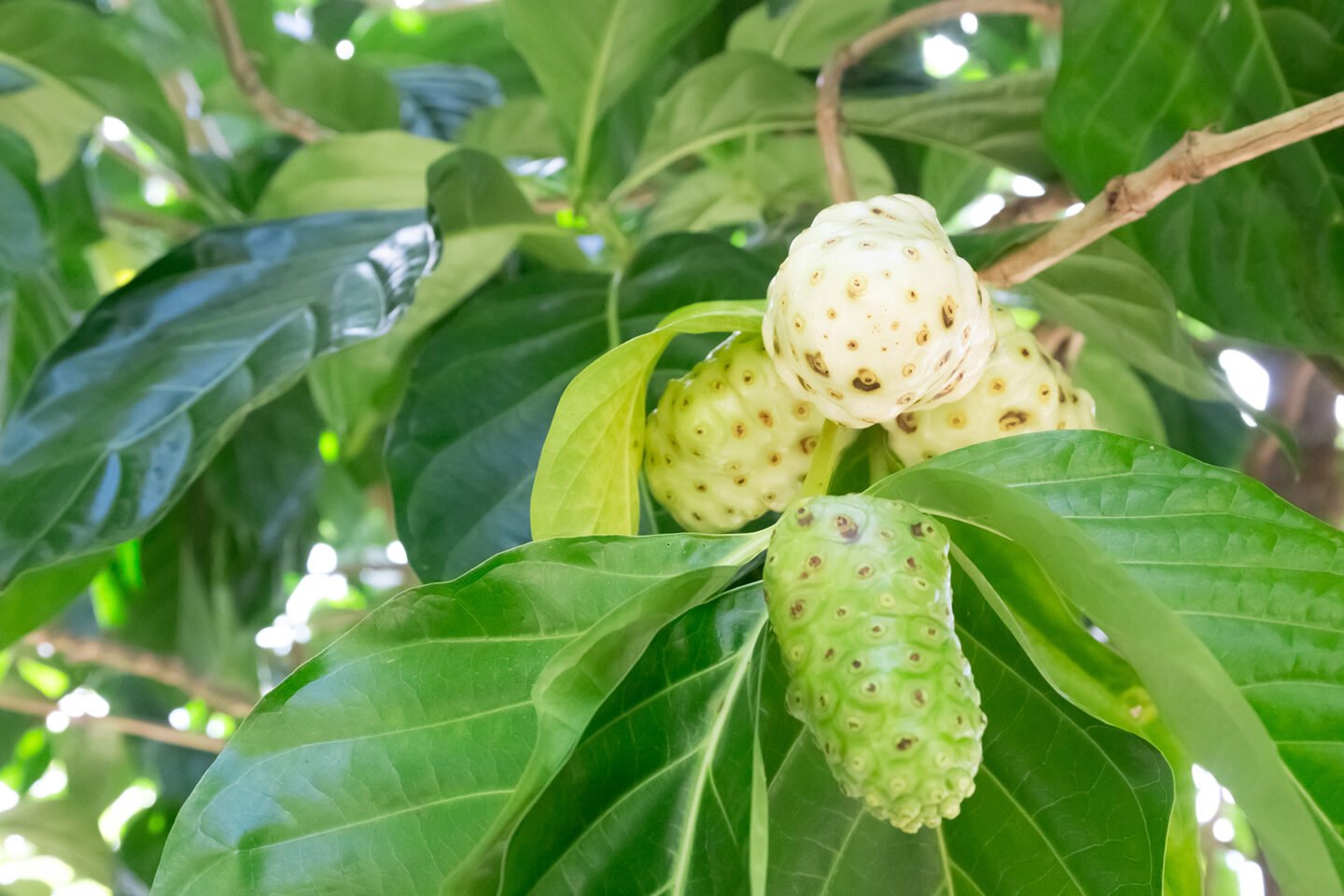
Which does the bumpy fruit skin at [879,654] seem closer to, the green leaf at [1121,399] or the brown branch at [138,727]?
the green leaf at [1121,399]

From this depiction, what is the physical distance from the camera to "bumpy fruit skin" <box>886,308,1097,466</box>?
18.3 inches

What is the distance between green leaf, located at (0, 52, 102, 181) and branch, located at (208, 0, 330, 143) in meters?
0.13

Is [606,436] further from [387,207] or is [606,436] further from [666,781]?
[387,207]

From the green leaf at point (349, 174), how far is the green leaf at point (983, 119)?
1.17 feet

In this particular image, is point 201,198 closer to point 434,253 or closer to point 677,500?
point 434,253

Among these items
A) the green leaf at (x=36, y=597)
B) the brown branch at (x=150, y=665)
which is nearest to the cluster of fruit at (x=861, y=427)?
the green leaf at (x=36, y=597)

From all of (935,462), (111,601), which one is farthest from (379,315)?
(111,601)

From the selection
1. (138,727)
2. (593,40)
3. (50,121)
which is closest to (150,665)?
(138,727)

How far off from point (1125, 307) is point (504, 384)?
36cm

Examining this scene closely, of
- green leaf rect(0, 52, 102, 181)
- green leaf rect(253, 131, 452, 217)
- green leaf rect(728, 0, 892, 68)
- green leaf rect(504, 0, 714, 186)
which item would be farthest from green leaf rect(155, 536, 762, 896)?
green leaf rect(0, 52, 102, 181)

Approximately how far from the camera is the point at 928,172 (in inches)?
41.4

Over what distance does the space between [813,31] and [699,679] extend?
73 centimetres

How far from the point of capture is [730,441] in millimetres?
486

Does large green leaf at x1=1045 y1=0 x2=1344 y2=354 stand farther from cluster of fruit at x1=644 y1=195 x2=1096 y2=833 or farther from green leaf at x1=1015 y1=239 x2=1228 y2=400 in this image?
cluster of fruit at x1=644 y1=195 x2=1096 y2=833
